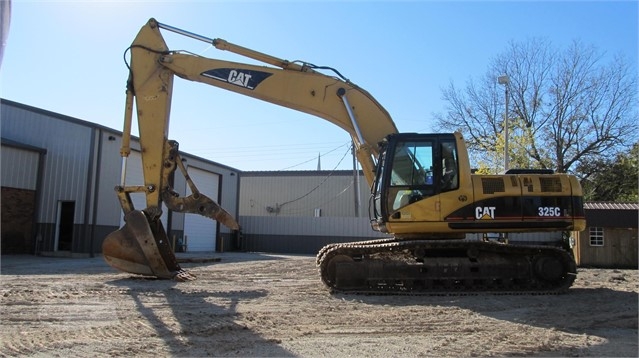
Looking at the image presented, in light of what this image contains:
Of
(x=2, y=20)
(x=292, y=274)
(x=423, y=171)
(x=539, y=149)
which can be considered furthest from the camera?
(x=539, y=149)

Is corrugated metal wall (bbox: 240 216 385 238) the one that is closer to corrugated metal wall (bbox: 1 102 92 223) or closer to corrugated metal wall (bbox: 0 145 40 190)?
corrugated metal wall (bbox: 1 102 92 223)

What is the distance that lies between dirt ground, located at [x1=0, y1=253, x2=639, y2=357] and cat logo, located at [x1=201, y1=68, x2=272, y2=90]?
14.2ft

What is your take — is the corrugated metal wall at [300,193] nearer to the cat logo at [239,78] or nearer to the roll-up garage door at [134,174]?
the roll-up garage door at [134,174]

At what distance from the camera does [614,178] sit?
30750 millimetres

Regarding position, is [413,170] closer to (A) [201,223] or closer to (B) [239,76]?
(B) [239,76]

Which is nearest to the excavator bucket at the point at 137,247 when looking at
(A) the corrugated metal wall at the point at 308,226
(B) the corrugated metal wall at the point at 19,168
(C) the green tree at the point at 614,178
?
(B) the corrugated metal wall at the point at 19,168

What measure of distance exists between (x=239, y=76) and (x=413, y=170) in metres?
4.19

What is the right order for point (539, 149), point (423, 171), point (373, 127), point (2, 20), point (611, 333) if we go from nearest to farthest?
1. point (2, 20)
2. point (611, 333)
3. point (423, 171)
4. point (373, 127)
5. point (539, 149)

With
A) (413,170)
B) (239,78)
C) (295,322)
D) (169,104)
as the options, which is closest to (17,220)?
(169,104)

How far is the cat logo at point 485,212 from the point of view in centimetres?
974

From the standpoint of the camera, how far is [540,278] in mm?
9992


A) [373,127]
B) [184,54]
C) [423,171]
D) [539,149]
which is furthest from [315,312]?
[539,149]

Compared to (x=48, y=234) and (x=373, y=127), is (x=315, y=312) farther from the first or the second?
(x=48, y=234)

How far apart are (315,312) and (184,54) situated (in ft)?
20.8
